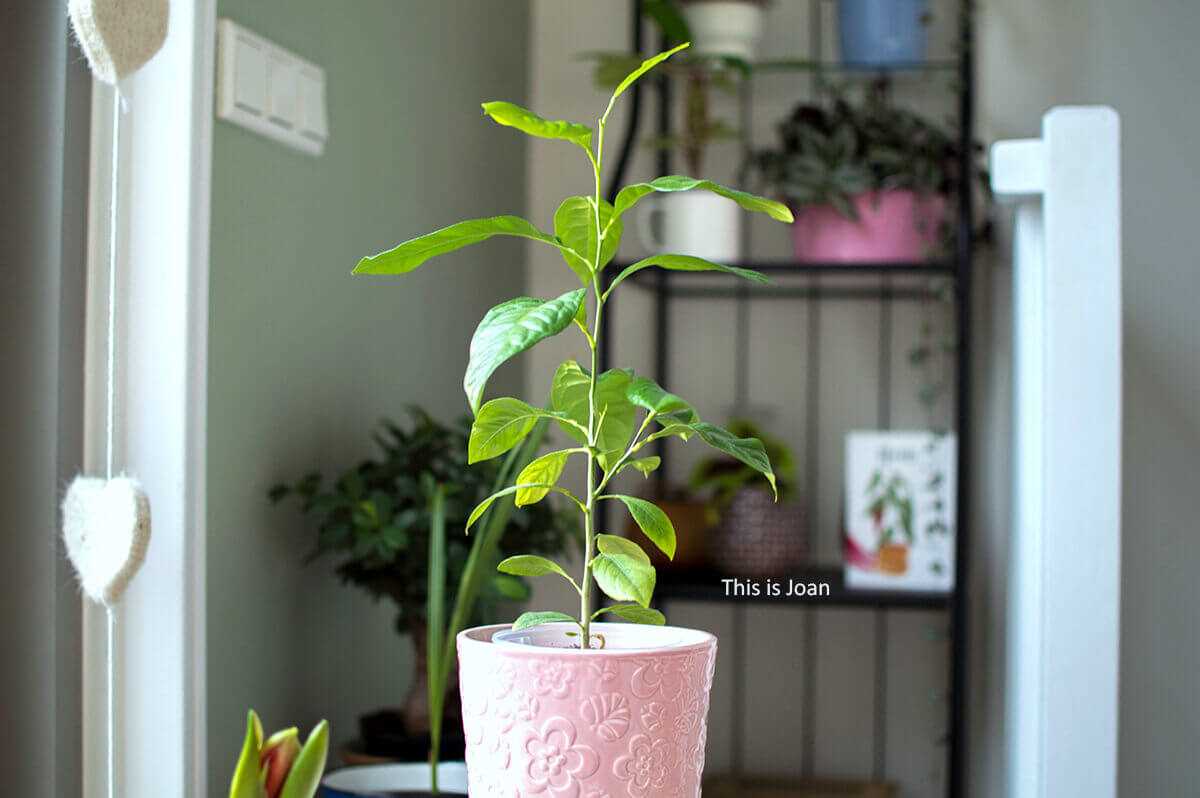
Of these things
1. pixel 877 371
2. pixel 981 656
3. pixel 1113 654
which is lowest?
pixel 981 656

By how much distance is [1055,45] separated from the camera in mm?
2043

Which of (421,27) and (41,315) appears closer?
(41,315)

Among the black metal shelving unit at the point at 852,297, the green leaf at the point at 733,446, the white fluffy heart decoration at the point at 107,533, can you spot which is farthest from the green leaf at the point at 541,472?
the black metal shelving unit at the point at 852,297

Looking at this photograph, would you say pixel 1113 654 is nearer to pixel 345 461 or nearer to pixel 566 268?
pixel 345 461

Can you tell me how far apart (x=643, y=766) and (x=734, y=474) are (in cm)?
124

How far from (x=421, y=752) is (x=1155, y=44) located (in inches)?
49.5

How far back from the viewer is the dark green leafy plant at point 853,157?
1.91 meters

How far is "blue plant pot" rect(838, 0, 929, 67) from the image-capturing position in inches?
77.5

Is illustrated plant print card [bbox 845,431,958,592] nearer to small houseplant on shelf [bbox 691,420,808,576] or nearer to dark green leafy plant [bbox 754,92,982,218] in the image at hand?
small houseplant on shelf [bbox 691,420,808,576]

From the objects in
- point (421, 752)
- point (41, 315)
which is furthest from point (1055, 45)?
point (41, 315)

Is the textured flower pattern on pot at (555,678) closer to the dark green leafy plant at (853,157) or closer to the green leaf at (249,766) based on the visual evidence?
the green leaf at (249,766)

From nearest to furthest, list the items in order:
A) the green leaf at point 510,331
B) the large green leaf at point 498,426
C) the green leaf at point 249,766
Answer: the green leaf at point 510,331 → the large green leaf at point 498,426 → the green leaf at point 249,766

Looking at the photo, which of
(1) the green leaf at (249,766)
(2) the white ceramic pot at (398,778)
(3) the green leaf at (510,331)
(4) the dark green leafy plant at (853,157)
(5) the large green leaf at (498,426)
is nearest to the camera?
(3) the green leaf at (510,331)

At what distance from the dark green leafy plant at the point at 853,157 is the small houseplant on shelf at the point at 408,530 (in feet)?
2.40
